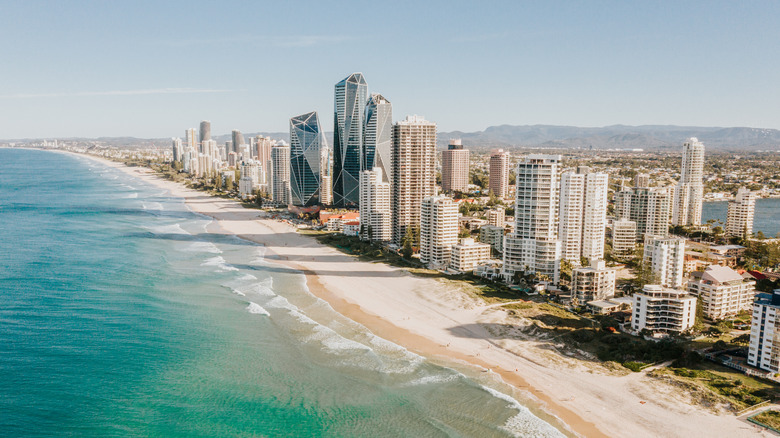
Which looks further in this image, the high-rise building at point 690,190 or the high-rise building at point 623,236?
the high-rise building at point 690,190

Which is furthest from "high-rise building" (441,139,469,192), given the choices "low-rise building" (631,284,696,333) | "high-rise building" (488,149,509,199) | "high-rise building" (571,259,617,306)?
"low-rise building" (631,284,696,333)

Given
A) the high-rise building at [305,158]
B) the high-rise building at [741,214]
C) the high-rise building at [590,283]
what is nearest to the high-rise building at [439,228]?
the high-rise building at [590,283]

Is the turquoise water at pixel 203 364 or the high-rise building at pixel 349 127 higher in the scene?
the high-rise building at pixel 349 127

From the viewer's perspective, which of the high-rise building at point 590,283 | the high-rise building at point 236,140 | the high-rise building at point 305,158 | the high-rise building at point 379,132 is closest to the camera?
the high-rise building at point 590,283

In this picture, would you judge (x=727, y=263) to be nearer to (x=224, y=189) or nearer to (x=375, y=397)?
(x=375, y=397)

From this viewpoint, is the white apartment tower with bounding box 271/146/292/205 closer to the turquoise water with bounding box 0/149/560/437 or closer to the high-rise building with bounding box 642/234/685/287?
the turquoise water with bounding box 0/149/560/437

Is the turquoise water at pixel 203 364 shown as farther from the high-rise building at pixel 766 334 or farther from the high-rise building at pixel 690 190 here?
the high-rise building at pixel 690 190

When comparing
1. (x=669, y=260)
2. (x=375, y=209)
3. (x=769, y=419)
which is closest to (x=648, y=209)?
(x=669, y=260)
